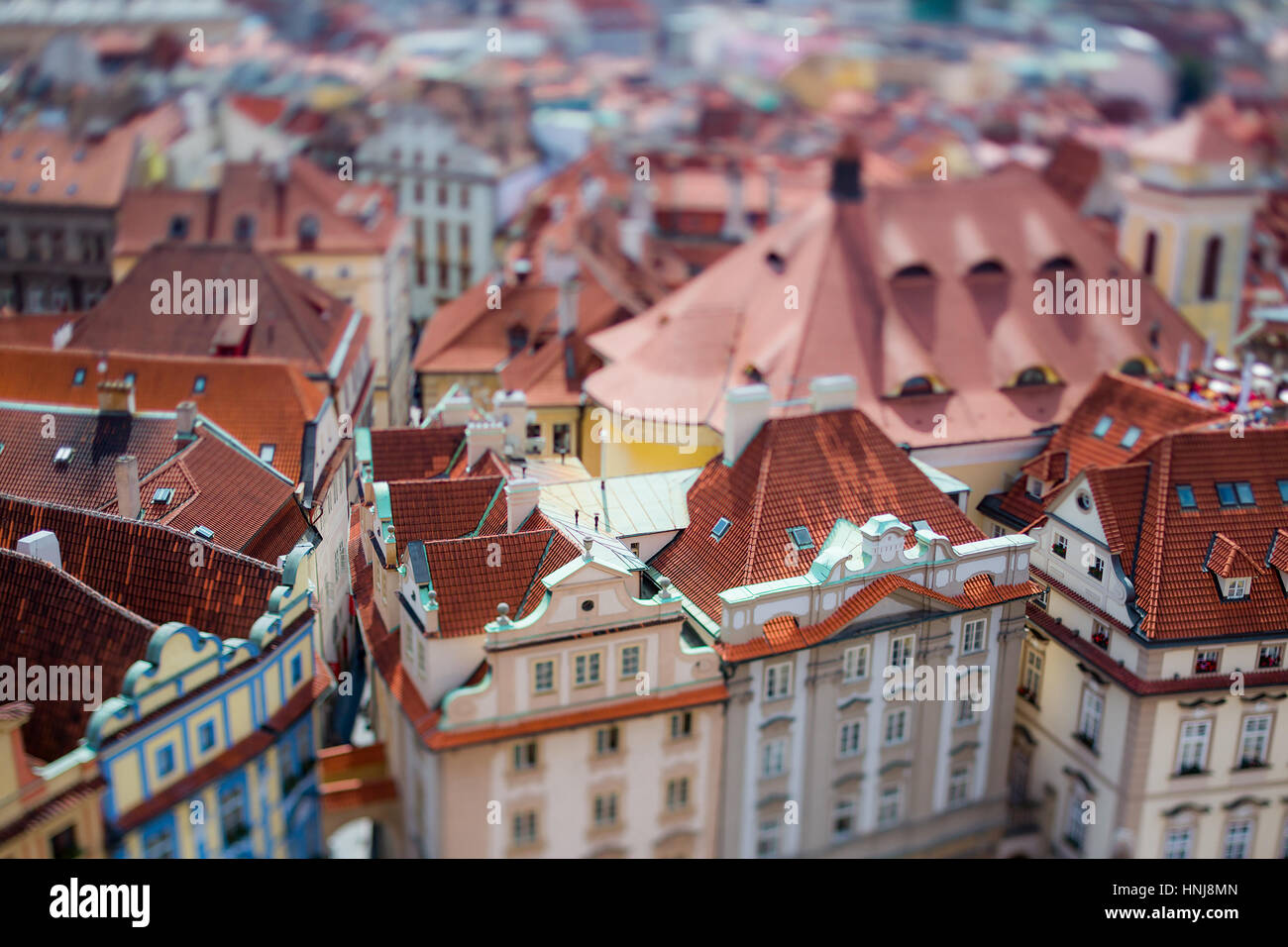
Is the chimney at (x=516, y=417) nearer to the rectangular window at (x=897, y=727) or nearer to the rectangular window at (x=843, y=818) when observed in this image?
the rectangular window at (x=897, y=727)

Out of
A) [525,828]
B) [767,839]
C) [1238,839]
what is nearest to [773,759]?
[767,839]

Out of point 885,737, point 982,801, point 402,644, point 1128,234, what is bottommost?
point 982,801

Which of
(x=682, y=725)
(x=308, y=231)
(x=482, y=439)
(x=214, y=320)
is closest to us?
(x=682, y=725)

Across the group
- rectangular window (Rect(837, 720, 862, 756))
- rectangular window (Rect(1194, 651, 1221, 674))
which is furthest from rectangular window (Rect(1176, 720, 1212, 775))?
rectangular window (Rect(837, 720, 862, 756))

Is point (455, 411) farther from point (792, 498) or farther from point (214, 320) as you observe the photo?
point (214, 320)

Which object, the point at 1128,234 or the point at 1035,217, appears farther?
the point at 1128,234

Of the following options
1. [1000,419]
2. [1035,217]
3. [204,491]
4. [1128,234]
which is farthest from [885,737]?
[1128,234]
